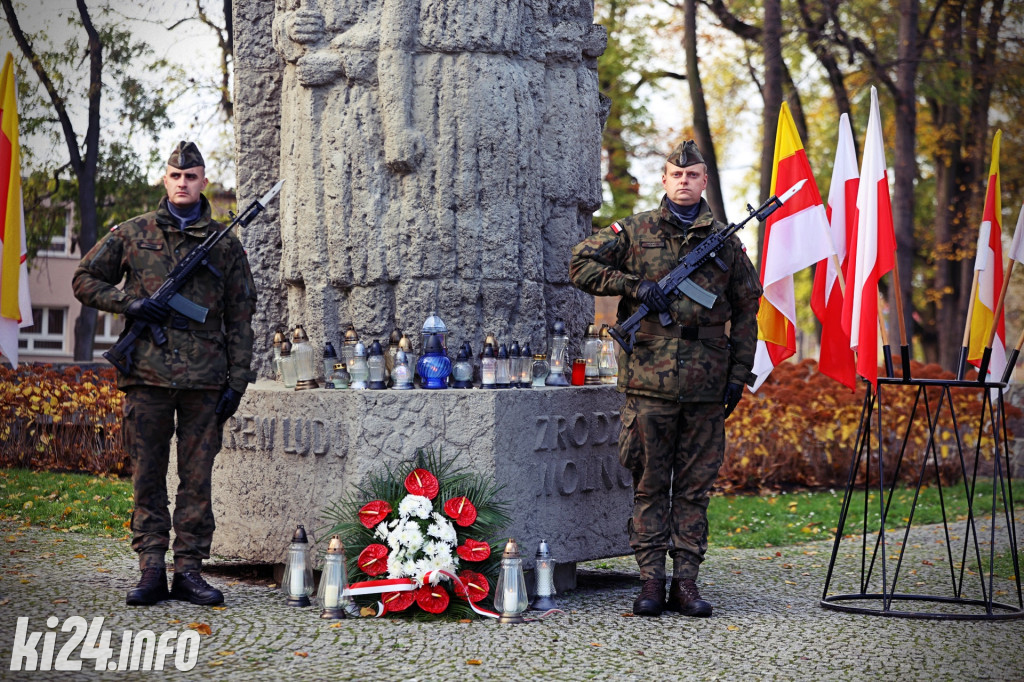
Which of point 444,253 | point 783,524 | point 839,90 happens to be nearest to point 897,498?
point 783,524

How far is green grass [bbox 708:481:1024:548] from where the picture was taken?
890cm

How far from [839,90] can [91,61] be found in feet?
38.3

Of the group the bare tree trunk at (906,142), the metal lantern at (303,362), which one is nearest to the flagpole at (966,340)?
the metal lantern at (303,362)

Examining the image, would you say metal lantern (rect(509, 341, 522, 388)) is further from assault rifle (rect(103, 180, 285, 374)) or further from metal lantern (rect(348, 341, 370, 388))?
assault rifle (rect(103, 180, 285, 374))

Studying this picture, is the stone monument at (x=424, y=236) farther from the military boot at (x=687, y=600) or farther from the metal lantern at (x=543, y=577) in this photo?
the military boot at (x=687, y=600)

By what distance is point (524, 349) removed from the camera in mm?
6355

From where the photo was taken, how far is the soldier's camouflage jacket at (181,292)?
556cm

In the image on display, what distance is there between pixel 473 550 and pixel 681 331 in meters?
1.46

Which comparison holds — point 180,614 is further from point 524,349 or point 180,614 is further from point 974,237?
point 974,237

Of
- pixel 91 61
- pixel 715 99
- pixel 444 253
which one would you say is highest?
pixel 715 99

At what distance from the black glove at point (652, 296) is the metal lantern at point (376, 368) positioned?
55.9 inches

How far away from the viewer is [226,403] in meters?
5.65

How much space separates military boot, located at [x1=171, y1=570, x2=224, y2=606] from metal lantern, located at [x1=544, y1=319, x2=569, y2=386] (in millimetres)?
2058

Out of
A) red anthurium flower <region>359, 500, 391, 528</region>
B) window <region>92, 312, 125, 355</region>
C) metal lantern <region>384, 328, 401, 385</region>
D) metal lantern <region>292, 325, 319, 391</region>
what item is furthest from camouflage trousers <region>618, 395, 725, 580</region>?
window <region>92, 312, 125, 355</region>
